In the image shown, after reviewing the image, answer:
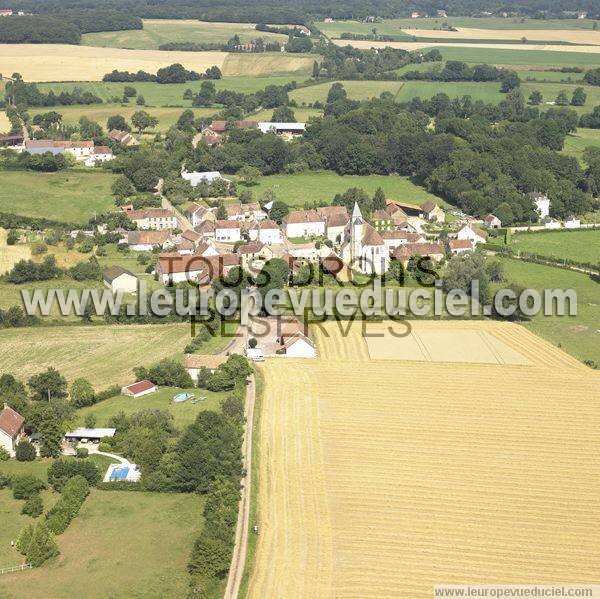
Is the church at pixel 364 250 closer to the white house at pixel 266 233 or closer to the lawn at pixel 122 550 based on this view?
the white house at pixel 266 233

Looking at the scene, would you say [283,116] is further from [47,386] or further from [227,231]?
[47,386]

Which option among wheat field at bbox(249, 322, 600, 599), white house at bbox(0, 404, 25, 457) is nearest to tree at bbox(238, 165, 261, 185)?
wheat field at bbox(249, 322, 600, 599)

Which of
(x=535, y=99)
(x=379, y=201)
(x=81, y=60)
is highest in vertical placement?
(x=81, y=60)

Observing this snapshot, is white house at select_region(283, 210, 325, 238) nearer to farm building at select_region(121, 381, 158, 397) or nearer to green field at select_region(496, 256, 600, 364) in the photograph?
green field at select_region(496, 256, 600, 364)

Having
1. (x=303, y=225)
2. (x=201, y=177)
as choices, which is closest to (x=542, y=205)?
(x=303, y=225)

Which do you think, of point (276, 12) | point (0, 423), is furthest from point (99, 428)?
point (276, 12)

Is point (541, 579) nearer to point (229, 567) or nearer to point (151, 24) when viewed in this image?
point (229, 567)
